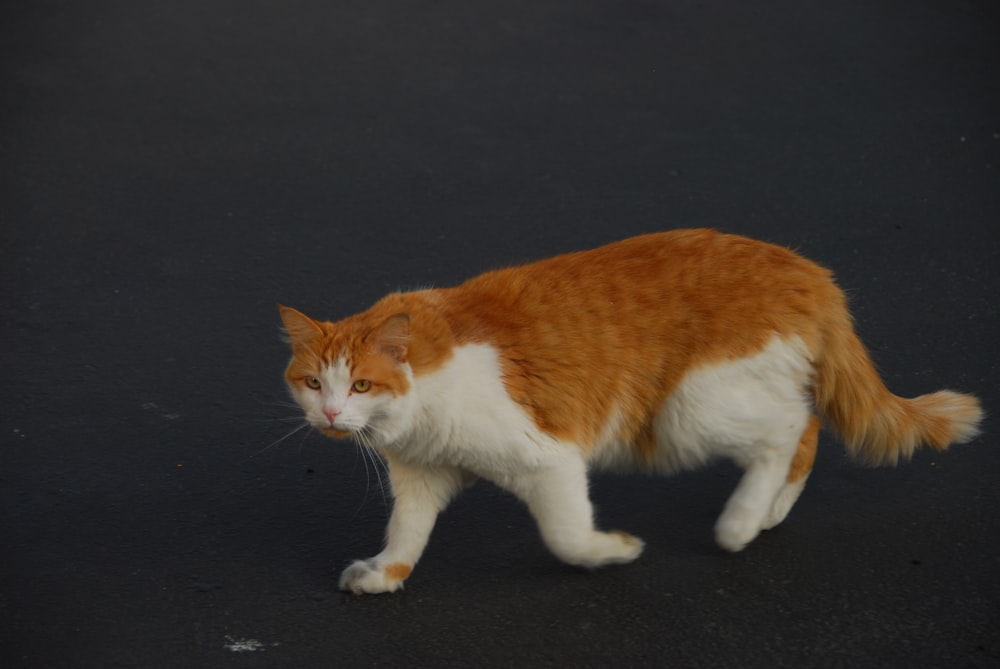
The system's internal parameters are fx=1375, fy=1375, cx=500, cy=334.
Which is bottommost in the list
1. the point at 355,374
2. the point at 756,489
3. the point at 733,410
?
the point at 756,489

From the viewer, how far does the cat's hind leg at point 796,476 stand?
4.17 metres

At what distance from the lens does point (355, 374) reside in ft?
11.8

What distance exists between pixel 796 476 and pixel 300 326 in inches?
63.1

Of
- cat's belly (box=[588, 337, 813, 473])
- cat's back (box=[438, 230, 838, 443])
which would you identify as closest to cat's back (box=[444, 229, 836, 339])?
cat's back (box=[438, 230, 838, 443])

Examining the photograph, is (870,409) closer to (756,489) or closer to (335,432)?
(756,489)

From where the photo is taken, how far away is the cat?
3.70 m

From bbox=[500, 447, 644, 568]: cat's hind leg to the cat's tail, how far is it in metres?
0.80

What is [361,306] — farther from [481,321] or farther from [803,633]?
[803,633]

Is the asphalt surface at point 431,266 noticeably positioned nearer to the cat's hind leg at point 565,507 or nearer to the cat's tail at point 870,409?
the cat's hind leg at point 565,507

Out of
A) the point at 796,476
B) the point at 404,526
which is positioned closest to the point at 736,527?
the point at 796,476

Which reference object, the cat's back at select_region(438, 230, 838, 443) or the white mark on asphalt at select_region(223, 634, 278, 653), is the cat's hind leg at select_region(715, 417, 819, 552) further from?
the white mark on asphalt at select_region(223, 634, 278, 653)

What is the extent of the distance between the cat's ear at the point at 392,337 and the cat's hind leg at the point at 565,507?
51 cm

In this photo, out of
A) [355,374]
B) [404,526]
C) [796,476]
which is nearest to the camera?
[355,374]

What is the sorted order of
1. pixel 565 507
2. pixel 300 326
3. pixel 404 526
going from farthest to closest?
pixel 404 526, pixel 565 507, pixel 300 326
